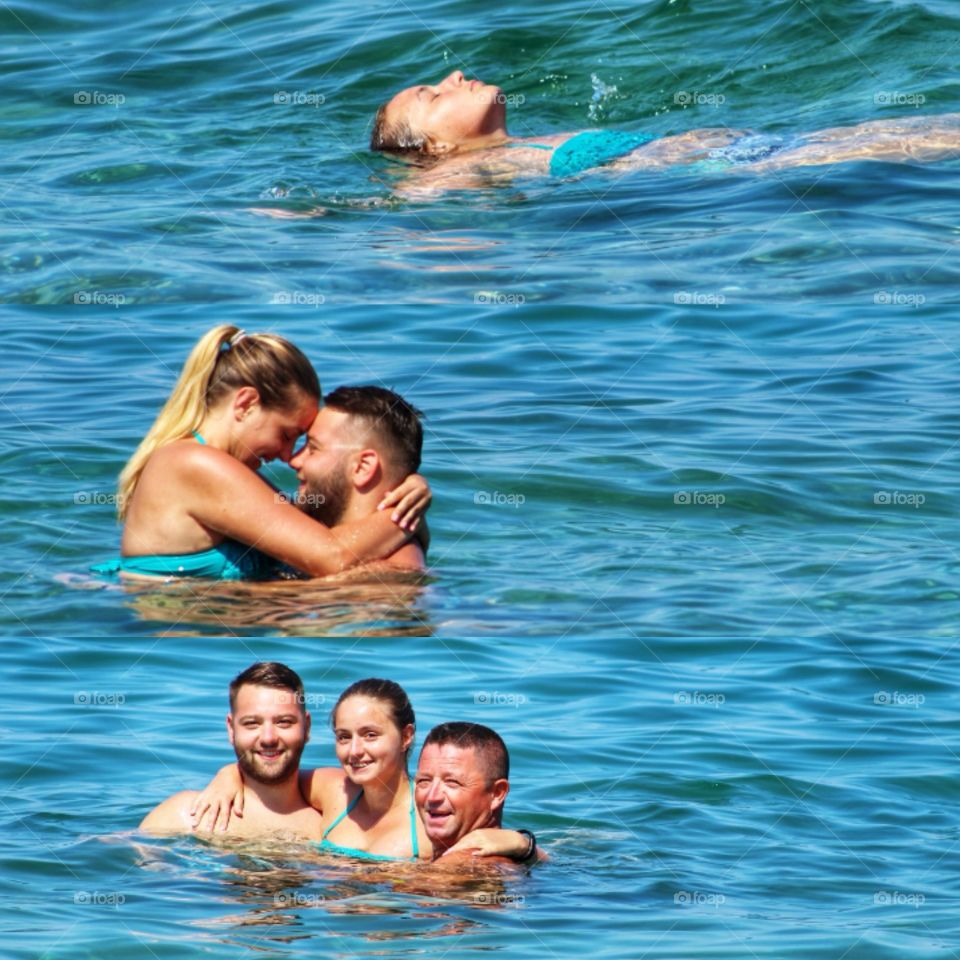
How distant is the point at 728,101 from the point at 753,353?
619 centimetres

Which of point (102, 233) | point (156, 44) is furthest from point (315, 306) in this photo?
point (156, 44)

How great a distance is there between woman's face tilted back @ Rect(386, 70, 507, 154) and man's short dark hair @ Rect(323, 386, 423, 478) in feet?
21.3

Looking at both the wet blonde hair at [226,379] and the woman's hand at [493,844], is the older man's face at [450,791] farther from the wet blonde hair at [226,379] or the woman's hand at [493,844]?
the wet blonde hair at [226,379]

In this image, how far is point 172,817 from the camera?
840 cm

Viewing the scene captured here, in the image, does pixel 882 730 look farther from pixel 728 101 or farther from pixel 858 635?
pixel 728 101
